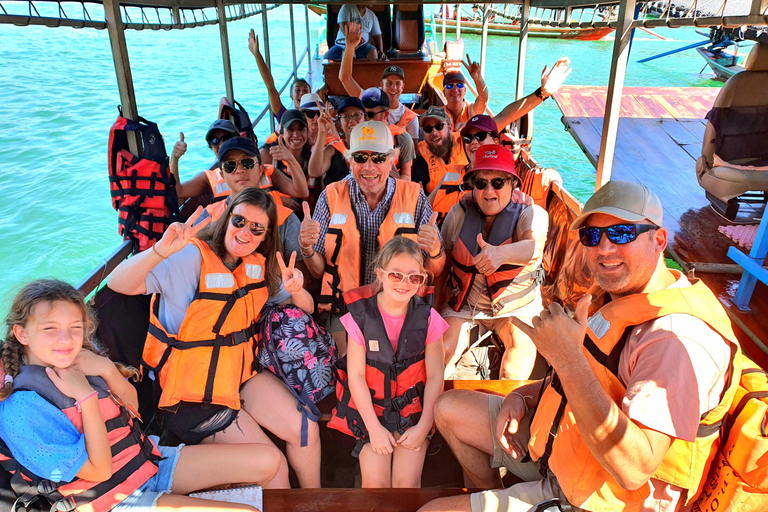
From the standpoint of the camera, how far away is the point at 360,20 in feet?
21.7

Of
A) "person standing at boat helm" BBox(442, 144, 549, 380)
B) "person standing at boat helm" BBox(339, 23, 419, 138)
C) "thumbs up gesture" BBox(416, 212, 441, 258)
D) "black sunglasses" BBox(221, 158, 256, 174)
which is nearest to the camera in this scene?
"thumbs up gesture" BBox(416, 212, 441, 258)

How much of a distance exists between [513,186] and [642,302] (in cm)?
128

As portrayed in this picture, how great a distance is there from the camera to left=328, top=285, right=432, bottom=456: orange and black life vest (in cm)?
182

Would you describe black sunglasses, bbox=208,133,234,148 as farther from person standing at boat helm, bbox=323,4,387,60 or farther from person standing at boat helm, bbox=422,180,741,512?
person standing at boat helm, bbox=323,4,387,60

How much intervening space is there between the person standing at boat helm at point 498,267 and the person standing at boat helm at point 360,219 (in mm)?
229

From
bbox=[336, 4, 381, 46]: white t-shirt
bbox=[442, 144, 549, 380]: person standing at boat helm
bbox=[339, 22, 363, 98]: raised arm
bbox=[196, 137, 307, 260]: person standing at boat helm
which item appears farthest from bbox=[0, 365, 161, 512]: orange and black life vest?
bbox=[336, 4, 381, 46]: white t-shirt

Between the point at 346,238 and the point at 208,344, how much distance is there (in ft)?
2.79

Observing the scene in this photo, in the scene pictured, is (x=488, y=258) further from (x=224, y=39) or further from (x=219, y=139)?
(x=224, y=39)

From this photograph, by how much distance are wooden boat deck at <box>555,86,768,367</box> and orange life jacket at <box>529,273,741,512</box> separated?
118 centimetres

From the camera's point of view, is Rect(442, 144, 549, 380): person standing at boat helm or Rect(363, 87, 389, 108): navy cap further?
Rect(363, 87, 389, 108): navy cap

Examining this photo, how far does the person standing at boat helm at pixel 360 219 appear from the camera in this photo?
2.39 meters

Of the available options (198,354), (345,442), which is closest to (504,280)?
(345,442)

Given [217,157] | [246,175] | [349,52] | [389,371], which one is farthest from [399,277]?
[349,52]

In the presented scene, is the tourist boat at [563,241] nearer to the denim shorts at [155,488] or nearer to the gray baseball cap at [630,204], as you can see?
the denim shorts at [155,488]
